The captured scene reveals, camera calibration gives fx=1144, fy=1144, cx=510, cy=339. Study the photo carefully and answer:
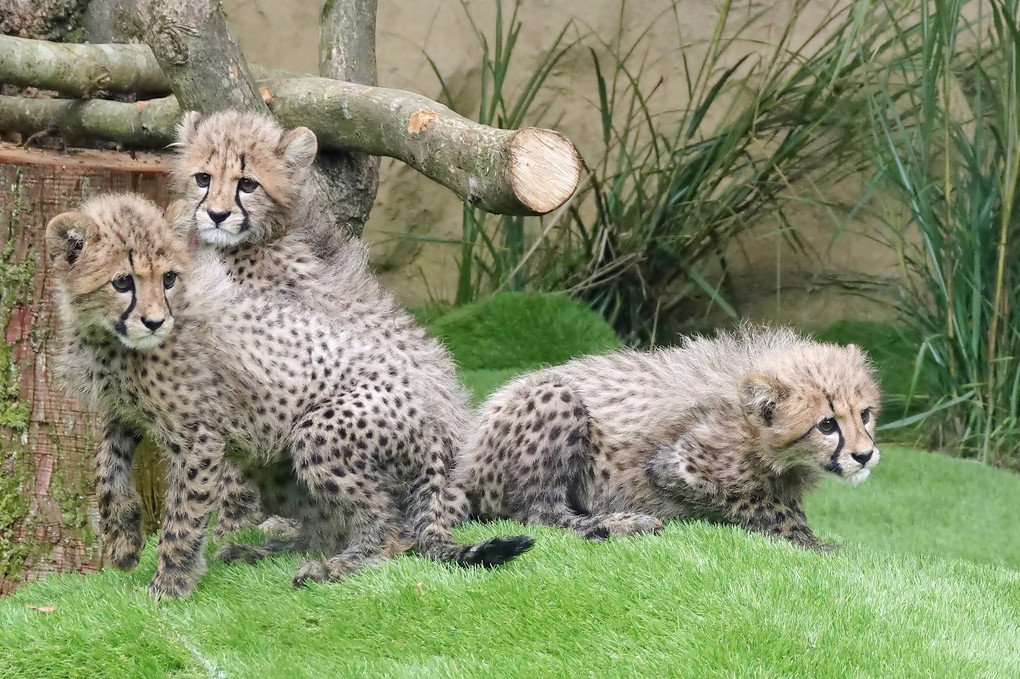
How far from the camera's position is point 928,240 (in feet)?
21.6

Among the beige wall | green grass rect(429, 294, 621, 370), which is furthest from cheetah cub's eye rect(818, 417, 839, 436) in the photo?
the beige wall

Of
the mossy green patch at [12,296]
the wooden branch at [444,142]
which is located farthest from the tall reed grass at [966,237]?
the mossy green patch at [12,296]

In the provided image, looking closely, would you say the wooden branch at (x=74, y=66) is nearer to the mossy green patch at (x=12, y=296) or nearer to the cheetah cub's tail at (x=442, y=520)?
the mossy green patch at (x=12, y=296)

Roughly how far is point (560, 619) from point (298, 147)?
1.86 m

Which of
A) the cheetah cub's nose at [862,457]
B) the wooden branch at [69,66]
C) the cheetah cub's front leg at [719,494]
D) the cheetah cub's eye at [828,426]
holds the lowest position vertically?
the cheetah cub's front leg at [719,494]

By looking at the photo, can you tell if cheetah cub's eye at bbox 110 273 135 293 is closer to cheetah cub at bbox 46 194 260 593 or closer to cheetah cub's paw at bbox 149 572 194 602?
cheetah cub at bbox 46 194 260 593

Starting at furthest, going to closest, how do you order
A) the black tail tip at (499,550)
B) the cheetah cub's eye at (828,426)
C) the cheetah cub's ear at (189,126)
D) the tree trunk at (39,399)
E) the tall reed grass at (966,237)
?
the tall reed grass at (966,237)
the tree trunk at (39,399)
the cheetah cub's ear at (189,126)
the cheetah cub's eye at (828,426)
the black tail tip at (499,550)

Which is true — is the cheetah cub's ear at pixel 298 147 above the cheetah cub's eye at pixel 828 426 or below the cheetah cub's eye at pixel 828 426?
above

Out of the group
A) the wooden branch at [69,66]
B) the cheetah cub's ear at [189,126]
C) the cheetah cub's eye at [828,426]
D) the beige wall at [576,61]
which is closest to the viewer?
the cheetah cub's eye at [828,426]

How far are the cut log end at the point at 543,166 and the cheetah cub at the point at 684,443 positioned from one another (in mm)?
769

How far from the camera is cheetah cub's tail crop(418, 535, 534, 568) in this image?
338 cm

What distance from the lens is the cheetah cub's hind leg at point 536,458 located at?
379 centimetres

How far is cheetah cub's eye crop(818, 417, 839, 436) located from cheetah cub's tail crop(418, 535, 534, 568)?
99 cm

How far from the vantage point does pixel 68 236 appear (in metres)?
3.28
